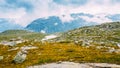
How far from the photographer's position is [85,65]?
4638 cm

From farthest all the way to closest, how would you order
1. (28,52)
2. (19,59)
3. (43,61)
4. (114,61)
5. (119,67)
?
1. (28,52)
2. (19,59)
3. (43,61)
4. (114,61)
5. (119,67)

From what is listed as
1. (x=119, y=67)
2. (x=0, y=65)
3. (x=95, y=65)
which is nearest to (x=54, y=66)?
(x=95, y=65)

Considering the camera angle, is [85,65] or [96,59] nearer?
[85,65]

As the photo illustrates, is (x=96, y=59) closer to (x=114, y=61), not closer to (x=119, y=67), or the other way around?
(x=114, y=61)

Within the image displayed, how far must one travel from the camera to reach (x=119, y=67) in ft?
146

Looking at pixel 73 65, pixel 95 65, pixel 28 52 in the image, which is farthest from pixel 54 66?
pixel 28 52

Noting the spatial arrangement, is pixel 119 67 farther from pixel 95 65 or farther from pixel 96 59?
pixel 96 59

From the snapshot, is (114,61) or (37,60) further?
(37,60)

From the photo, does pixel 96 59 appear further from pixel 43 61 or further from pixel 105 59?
pixel 43 61

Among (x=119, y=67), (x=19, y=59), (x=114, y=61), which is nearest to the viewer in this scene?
(x=119, y=67)

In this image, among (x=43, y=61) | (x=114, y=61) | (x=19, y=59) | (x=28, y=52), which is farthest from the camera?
(x=28, y=52)

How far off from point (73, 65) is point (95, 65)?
4.13m

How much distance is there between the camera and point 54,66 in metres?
45.5

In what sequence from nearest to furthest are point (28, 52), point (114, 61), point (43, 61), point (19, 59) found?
1. point (114, 61)
2. point (43, 61)
3. point (19, 59)
4. point (28, 52)
